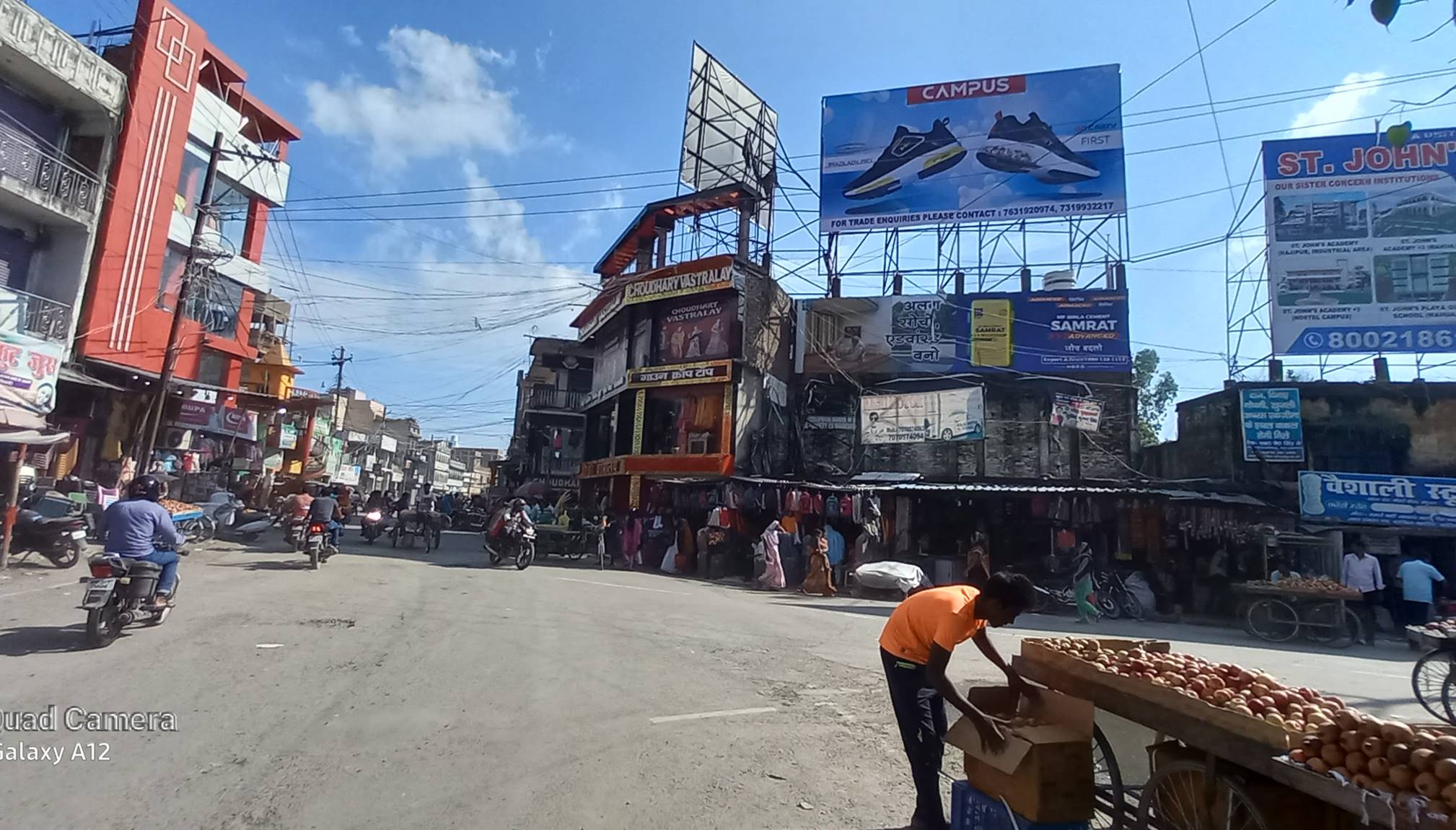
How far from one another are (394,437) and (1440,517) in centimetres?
6953

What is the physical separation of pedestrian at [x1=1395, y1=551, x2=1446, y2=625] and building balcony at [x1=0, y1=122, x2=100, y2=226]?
29.3m

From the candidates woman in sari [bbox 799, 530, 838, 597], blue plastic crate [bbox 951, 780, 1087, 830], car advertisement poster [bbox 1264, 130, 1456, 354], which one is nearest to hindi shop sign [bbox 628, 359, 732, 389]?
woman in sari [bbox 799, 530, 838, 597]

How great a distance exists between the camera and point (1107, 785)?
4340 millimetres

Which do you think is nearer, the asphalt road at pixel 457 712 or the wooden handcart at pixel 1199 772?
the wooden handcart at pixel 1199 772

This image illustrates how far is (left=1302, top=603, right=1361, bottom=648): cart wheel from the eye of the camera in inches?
539

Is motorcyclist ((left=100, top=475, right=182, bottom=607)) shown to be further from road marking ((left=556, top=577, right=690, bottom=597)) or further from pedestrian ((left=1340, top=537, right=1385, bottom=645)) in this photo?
pedestrian ((left=1340, top=537, right=1385, bottom=645))

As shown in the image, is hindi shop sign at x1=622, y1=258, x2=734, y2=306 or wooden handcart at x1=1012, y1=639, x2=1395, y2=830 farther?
hindi shop sign at x1=622, y1=258, x2=734, y2=306

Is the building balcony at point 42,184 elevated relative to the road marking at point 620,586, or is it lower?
elevated

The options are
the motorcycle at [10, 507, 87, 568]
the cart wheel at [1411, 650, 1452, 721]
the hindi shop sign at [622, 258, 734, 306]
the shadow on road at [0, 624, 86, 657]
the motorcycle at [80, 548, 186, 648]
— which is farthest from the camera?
the hindi shop sign at [622, 258, 734, 306]

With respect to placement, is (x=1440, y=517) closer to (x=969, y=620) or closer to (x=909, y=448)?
(x=909, y=448)

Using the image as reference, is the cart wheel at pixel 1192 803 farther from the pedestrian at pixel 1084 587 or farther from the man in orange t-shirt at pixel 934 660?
the pedestrian at pixel 1084 587

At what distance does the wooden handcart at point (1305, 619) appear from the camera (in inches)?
539

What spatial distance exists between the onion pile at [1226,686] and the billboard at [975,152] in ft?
79.6

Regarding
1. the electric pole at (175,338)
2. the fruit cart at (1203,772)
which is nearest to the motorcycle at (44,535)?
the electric pole at (175,338)
